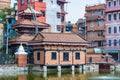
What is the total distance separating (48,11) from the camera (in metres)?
64.8

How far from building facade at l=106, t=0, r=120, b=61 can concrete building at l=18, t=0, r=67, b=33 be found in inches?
399

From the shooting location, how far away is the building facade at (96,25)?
72.3 m

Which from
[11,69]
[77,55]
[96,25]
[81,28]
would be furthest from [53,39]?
[81,28]

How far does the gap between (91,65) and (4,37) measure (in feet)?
54.3

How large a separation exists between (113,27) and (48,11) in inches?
546

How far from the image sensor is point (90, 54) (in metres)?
57.8

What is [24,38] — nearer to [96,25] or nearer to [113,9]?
[113,9]

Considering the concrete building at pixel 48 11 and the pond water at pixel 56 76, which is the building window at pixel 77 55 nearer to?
the pond water at pixel 56 76

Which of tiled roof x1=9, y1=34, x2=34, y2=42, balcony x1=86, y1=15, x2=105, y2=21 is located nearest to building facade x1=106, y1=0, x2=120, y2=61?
balcony x1=86, y1=15, x2=105, y2=21

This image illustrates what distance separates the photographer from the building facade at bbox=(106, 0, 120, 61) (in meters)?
66.0

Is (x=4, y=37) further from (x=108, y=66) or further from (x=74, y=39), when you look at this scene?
(x=108, y=66)

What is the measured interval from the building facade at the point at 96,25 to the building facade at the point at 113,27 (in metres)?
3.49

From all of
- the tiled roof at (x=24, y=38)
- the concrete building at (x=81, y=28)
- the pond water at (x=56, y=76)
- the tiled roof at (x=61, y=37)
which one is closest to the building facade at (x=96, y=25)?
the concrete building at (x=81, y=28)

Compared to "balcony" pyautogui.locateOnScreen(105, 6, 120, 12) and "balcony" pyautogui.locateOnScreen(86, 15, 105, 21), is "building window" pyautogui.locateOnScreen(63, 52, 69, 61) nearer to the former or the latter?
"balcony" pyautogui.locateOnScreen(105, 6, 120, 12)
